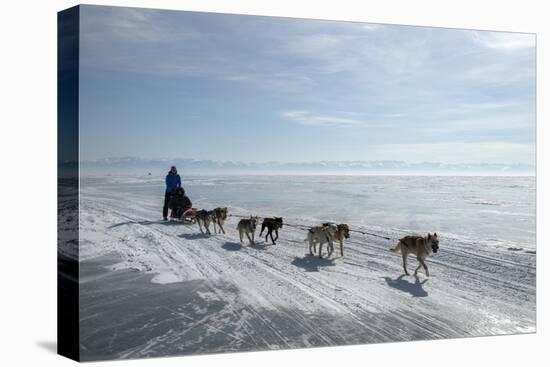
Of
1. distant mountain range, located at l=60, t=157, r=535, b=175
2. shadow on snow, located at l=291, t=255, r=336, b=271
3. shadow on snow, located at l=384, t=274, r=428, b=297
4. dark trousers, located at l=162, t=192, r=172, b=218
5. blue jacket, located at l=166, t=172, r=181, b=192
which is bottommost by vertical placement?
shadow on snow, located at l=384, t=274, r=428, b=297

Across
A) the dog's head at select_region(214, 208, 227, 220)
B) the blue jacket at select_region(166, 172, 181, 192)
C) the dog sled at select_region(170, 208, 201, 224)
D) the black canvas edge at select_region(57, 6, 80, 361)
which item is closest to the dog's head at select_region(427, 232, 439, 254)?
the dog's head at select_region(214, 208, 227, 220)

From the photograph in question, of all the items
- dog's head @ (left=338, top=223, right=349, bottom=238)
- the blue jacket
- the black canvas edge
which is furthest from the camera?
dog's head @ (left=338, top=223, right=349, bottom=238)

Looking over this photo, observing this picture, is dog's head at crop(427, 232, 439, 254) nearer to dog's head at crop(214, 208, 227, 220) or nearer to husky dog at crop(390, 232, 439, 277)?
husky dog at crop(390, 232, 439, 277)

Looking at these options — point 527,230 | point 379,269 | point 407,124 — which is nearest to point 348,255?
point 379,269

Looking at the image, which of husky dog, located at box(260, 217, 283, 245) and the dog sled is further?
husky dog, located at box(260, 217, 283, 245)

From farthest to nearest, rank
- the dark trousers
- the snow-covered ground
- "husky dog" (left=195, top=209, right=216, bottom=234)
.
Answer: "husky dog" (left=195, top=209, right=216, bottom=234) → the dark trousers → the snow-covered ground

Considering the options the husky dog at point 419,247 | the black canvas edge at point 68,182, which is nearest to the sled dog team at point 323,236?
the husky dog at point 419,247

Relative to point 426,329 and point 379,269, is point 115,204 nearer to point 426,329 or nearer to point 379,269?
point 379,269
